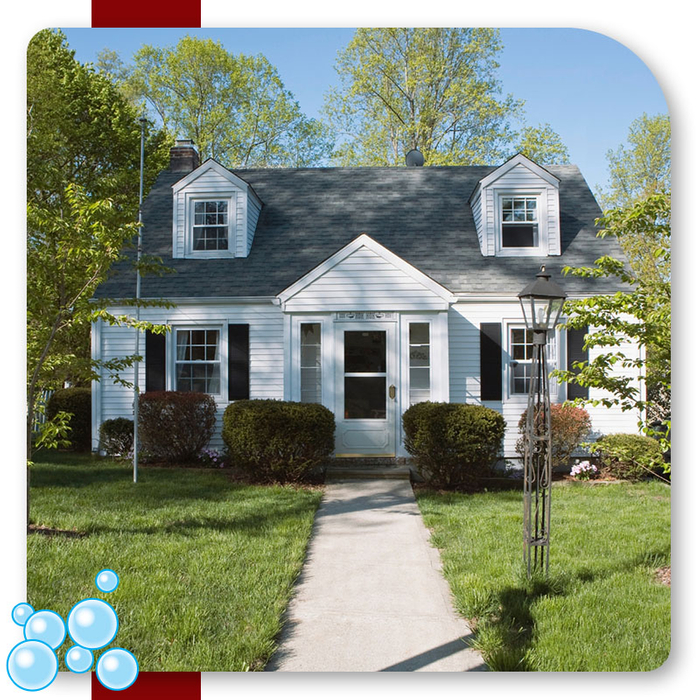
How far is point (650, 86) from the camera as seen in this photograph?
3.56 metres

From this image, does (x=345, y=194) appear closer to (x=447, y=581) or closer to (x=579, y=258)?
(x=579, y=258)

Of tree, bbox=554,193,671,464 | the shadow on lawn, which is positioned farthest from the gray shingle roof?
the shadow on lawn

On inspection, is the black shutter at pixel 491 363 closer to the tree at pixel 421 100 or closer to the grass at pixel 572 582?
the grass at pixel 572 582

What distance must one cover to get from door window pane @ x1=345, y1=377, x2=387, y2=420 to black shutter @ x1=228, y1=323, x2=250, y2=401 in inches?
60.1

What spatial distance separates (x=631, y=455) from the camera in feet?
14.5

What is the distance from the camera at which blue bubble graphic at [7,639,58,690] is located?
9.48ft

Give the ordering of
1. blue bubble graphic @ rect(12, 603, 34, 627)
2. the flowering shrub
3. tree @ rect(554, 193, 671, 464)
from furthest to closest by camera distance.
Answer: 1. the flowering shrub
2. tree @ rect(554, 193, 671, 464)
3. blue bubble graphic @ rect(12, 603, 34, 627)

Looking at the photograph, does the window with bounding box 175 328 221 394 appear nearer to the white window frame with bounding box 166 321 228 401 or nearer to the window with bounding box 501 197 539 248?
the white window frame with bounding box 166 321 228 401

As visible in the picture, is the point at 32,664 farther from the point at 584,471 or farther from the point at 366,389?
the point at 584,471

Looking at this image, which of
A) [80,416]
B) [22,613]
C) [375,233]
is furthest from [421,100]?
[80,416]

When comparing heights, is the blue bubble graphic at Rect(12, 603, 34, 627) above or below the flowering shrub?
below

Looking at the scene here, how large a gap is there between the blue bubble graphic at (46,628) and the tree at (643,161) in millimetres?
4120

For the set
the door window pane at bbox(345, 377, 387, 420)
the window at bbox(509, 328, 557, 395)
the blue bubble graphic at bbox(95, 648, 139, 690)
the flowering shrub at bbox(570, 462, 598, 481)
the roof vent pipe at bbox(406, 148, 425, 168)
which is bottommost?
the blue bubble graphic at bbox(95, 648, 139, 690)

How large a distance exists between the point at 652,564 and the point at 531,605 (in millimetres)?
1118
